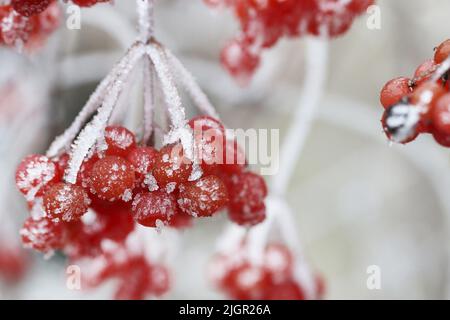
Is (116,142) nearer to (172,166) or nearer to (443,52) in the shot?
(172,166)

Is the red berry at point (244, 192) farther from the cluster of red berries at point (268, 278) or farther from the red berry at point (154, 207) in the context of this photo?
the cluster of red berries at point (268, 278)

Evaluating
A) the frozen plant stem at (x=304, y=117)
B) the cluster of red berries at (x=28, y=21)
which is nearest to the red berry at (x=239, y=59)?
the frozen plant stem at (x=304, y=117)

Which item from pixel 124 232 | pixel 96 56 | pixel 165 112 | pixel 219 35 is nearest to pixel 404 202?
pixel 219 35

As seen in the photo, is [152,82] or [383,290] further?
[383,290]

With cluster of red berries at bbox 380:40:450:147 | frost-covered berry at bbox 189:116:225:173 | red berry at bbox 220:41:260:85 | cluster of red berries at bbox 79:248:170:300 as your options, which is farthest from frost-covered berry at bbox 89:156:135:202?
cluster of red berries at bbox 79:248:170:300

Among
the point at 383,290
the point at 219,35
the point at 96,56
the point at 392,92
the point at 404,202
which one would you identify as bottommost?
the point at 383,290

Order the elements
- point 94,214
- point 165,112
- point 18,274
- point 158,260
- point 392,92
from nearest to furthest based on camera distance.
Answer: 1. point 392,92
2. point 165,112
3. point 94,214
4. point 158,260
5. point 18,274

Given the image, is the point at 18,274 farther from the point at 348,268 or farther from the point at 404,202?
the point at 404,202
